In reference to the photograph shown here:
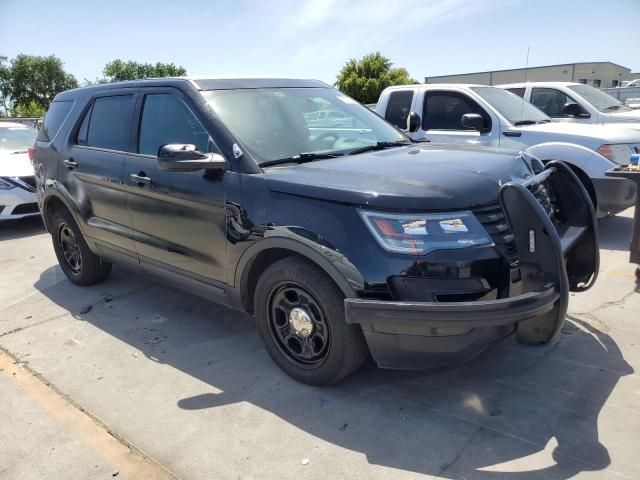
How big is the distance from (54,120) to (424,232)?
424 cm

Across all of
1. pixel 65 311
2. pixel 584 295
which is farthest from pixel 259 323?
pixel 584 295

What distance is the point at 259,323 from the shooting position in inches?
134

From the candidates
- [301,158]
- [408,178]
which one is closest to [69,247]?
[301,158]

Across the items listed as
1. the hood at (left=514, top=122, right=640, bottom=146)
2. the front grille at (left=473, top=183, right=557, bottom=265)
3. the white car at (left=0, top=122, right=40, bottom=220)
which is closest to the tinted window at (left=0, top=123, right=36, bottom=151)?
the white car at (left=0, top=122, right=40, bottom=220)

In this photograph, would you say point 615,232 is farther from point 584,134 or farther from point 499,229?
point 499,229

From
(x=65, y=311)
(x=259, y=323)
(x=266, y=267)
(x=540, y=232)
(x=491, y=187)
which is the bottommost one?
(x=65, y=311)

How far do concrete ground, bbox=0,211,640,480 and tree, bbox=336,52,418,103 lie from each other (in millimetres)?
35317

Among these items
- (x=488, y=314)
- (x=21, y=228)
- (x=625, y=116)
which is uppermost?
(x=625, y=116)

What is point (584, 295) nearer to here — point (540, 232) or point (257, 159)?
point (540, 232)

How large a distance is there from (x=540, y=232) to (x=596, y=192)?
3.95 m

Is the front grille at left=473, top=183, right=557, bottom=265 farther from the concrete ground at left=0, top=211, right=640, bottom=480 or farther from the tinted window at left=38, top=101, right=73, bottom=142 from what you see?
the tinted window at left=38, top=101, right=73, bottom=142

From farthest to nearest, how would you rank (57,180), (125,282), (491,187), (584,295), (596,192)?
(596,192), (125,282), (57,180), (584,295), (491,187)

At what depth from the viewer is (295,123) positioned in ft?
12.6

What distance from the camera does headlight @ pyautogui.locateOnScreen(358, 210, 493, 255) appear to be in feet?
8.64
